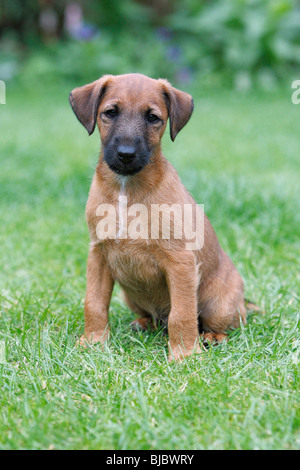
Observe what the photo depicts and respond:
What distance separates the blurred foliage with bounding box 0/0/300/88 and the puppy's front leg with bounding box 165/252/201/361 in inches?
480

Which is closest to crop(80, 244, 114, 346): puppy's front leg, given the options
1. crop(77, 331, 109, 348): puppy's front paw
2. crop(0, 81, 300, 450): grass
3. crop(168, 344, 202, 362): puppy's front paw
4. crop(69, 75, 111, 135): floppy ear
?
crop(77, 331, 109, 348): puppy's front paw

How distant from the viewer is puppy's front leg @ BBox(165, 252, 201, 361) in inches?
143

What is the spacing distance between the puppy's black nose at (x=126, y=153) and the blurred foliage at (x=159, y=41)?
478 inches

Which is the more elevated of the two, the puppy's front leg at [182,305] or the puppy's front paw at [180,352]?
the puppy's front leg at [182,305]

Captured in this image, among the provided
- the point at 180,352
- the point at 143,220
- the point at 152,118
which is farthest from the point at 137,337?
the point at 152,118

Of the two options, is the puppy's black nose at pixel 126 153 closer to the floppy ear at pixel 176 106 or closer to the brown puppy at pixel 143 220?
the brown puppy at pixel 143 220

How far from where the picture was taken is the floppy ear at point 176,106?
3.86m

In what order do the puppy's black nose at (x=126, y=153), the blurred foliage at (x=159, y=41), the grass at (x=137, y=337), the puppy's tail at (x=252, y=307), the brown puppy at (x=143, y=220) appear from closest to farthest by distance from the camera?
the grass at (x=137, y=337)
the puppy's black nose at (x=126, y=153)
the brown puppy at (x=143, y=220)
the puppy's tail at (x=252, y=307)
the blurred foliage at (x=159, y=41)

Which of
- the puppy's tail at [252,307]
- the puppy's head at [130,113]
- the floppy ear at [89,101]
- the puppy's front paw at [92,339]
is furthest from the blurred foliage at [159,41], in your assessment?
the puppy's front paw at [92,339]

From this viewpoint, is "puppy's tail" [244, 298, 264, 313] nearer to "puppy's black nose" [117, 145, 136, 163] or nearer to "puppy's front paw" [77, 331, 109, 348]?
"puppy's front paw" [77, 331, 109, 348]

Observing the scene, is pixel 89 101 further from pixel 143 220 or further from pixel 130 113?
pixel 143 220

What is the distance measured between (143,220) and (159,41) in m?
15.1

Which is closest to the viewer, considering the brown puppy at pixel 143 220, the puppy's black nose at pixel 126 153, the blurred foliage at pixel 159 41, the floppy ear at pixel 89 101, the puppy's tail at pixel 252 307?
the puppy's black nose at pixel 126 153

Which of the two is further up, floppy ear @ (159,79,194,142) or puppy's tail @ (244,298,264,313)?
floppy ear @ (159,79,194,142)
